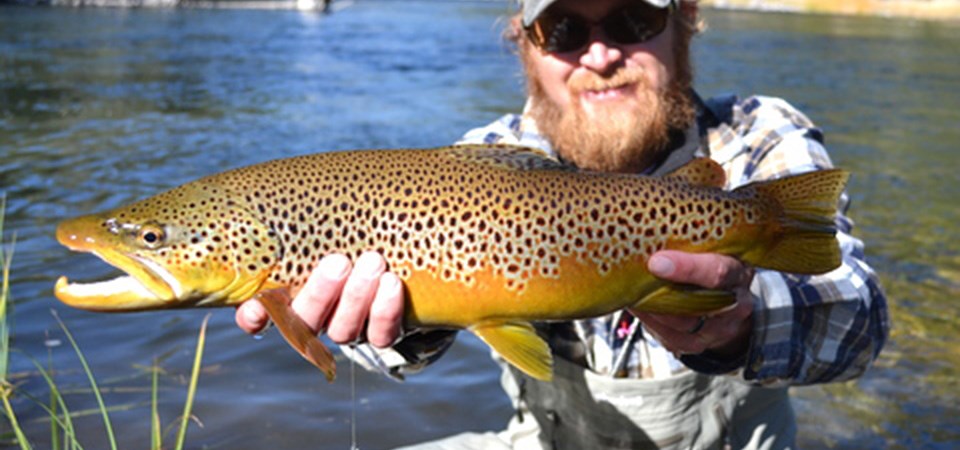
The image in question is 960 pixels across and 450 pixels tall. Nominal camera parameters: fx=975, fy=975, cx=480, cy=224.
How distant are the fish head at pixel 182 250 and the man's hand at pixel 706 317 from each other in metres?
0.82

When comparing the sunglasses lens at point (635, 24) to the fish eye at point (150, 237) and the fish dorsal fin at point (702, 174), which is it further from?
the fish eye at point (150, 237)

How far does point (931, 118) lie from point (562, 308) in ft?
45.9

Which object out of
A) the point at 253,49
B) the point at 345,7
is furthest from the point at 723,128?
the point at 345,7

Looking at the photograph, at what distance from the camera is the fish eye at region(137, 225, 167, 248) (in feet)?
6.61

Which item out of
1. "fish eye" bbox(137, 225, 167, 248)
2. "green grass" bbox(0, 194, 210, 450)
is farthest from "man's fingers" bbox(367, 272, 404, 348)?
"green grass" bbox(0, 194, 210, 450)

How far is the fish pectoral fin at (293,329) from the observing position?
6.48 ft

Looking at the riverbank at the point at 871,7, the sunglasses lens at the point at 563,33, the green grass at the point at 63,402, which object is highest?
the sunglasses lens at the point at 563,33

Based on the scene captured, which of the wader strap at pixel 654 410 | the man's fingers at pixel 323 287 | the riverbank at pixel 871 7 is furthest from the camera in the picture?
the riverbank at pixel 871 7

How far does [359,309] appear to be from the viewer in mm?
2043

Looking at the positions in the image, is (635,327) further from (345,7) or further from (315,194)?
(345,7)

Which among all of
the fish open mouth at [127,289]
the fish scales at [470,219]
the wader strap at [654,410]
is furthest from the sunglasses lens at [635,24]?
the fish open mouth at [127,289]

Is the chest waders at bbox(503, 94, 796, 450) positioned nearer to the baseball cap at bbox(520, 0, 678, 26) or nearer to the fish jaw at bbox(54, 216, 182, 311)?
the baseball cap at bbox(520, 0, 678, 26)

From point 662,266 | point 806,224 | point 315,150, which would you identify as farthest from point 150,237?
point 315,150

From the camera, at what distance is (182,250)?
6.58ft
